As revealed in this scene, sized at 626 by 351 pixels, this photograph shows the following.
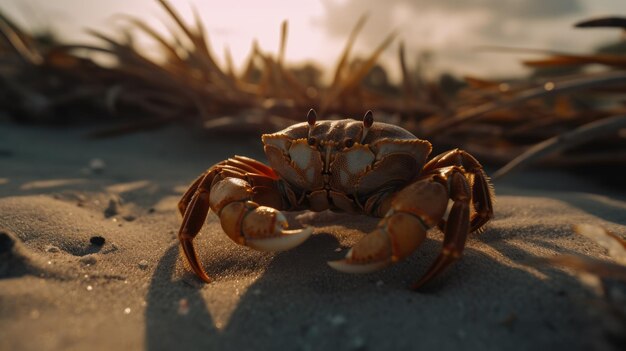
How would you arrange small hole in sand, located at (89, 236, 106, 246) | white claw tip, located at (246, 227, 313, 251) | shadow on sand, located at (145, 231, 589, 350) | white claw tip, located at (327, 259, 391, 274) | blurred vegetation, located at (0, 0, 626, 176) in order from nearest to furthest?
1. shadow on sand, located at (145, 231, 589, 350)
2. white claw tip, located at (327, 259, 391, 274)
3. white claw tip, located at (246, 227, 313, 251)
4. small hole in sand, located at (89, 236, 106, 246)
5. blurred vegetation, located at (0, 0, 626, 176)

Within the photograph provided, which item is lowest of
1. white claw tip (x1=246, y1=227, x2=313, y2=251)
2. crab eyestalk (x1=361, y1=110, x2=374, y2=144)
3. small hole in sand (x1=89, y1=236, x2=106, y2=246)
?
small hole in sand (x1=89, y1=236, x2=106, y2=246)

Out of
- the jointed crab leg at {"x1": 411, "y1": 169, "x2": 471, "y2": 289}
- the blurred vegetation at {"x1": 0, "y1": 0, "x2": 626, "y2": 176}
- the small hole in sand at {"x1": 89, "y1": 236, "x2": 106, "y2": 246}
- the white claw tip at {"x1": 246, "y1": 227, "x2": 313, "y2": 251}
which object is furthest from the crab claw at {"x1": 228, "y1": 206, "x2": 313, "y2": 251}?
the blurred vegetation at {"x1": 0, "y1": 0, "x2": 626, "y2": 176}

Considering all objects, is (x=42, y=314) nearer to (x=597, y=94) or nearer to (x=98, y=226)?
(x=98, y=226)

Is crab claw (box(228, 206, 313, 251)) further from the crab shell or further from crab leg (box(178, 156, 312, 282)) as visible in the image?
the crab shell

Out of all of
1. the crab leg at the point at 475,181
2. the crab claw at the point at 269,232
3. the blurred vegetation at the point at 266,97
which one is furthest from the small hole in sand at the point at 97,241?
the blurred vegetation at the point at 266,97

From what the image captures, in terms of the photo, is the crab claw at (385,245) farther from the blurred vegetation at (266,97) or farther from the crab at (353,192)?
the blurred vegetation at (266,97)

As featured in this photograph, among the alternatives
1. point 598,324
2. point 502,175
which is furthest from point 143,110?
point 598,324
